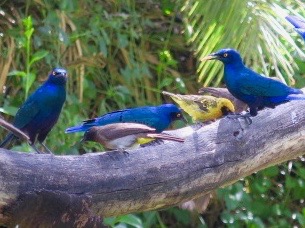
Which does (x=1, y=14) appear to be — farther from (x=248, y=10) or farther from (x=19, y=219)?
(x=19, y=219)

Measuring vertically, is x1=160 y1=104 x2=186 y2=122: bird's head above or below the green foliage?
above

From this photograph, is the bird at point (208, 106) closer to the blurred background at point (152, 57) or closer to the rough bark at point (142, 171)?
the rough bark at point (142, 171)

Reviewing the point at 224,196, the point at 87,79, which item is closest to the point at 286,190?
the point at 224,196

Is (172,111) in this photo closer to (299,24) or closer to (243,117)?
(243,117)

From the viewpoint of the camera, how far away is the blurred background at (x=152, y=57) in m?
4.15

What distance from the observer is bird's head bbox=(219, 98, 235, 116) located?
10.6 feet

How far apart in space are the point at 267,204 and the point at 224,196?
0.40m

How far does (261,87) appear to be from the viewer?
321 cm

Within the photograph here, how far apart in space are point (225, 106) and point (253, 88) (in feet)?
0.33

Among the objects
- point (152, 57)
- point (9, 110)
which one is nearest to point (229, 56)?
point (9, 110)

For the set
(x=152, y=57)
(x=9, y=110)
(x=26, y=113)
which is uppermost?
(x=26, y=113)

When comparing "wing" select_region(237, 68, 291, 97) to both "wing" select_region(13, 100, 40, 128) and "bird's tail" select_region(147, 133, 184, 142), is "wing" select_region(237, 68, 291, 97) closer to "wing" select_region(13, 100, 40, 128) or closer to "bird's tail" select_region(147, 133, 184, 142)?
"bird's tail" select_region(147, 133, 184, 142)

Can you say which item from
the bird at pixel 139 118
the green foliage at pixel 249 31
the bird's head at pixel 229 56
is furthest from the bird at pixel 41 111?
the green foliage at pixel 249 31

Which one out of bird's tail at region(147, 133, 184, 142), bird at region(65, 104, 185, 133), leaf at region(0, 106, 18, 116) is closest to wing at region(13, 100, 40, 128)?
bird at region(65, 104, 185, 133)
